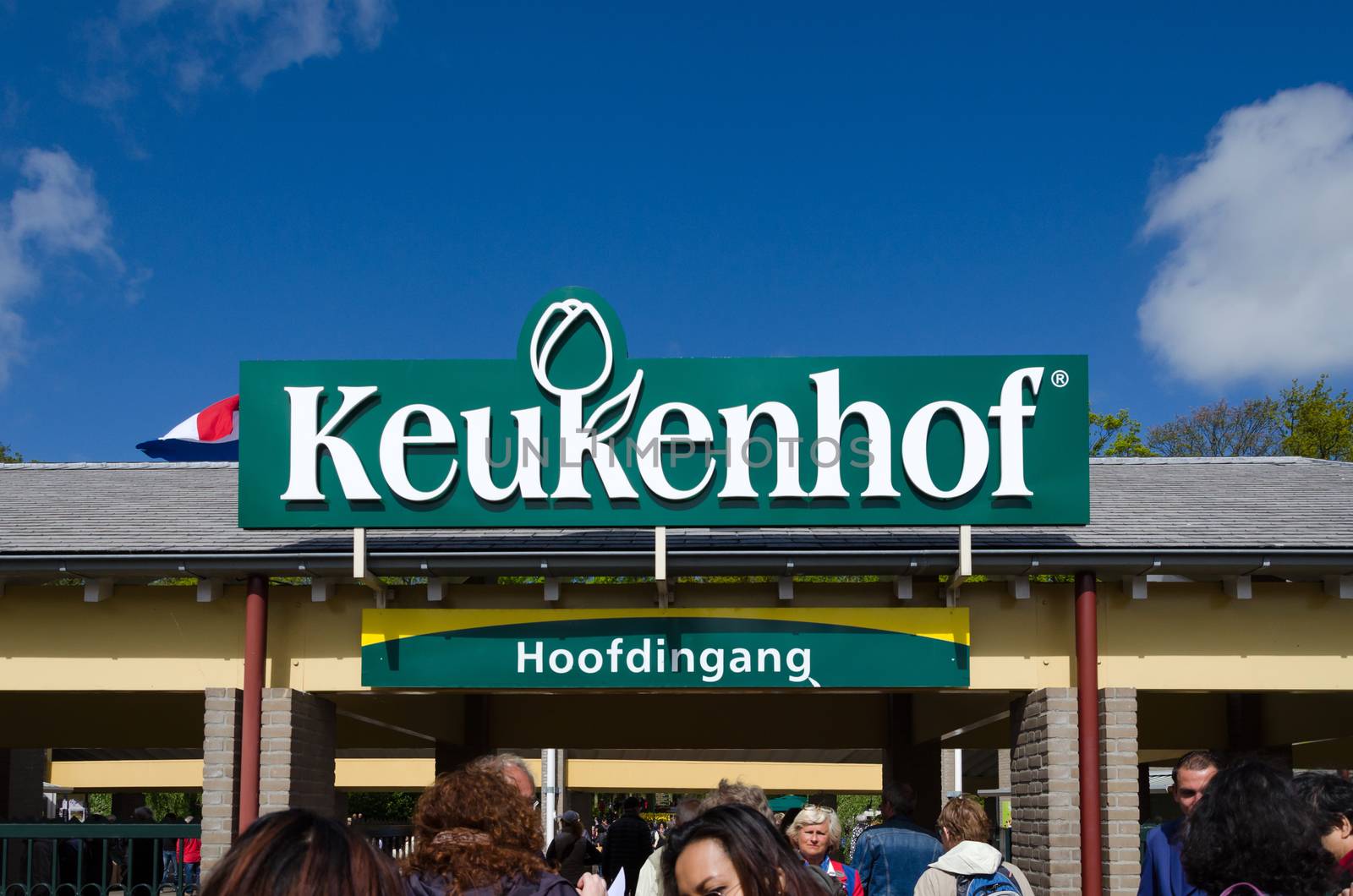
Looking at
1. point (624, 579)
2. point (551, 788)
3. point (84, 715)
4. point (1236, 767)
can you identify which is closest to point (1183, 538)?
point (624, 579)

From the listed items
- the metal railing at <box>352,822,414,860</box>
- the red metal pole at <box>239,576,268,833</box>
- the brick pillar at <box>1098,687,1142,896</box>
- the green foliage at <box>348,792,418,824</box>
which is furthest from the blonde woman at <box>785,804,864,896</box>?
the green foliage at <box>348,792,418,824</box>

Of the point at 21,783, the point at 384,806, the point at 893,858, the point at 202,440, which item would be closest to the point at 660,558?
the point at 893,858

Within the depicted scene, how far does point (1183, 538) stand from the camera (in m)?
9.58

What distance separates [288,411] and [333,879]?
25.7ft

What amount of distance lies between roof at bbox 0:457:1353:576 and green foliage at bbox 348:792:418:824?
1053 inches

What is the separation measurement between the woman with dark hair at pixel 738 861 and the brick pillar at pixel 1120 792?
6794mm

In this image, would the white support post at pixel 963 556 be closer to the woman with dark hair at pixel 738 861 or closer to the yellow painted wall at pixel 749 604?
the yellow painted wall at pixel 749 604

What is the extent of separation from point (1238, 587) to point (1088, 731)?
5.23 feet

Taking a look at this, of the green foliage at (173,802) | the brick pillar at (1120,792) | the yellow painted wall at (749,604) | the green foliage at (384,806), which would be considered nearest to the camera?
the brick pillar at (1120,792)

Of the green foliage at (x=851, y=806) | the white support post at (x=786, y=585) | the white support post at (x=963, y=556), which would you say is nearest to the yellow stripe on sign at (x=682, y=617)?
the white support post at (x=786, y=585)

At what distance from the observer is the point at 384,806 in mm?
37312

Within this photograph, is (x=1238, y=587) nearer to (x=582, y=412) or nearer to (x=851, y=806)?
(x=582, y=412)

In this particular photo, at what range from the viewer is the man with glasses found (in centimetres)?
504

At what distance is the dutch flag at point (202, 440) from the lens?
1764cm
